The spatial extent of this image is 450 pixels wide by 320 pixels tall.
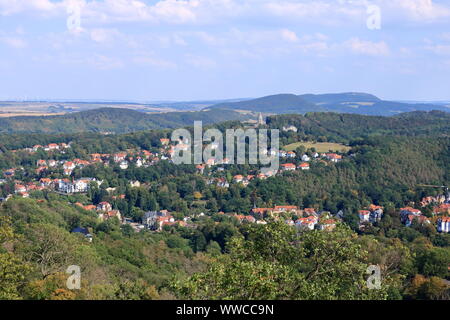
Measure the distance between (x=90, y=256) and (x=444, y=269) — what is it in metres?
14.7

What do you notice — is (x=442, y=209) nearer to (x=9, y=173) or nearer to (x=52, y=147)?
(x=9, y=173)

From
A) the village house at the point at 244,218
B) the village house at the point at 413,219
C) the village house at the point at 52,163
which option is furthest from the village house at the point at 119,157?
the village house at the point at 413,219

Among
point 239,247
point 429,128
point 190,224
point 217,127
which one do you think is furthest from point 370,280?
point 429,128

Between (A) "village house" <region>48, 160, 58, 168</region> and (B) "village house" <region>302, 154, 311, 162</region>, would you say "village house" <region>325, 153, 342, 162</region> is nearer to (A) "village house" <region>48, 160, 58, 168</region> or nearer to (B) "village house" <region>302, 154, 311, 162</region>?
(B) "village house" <region>302, 154, 311, 162</region>

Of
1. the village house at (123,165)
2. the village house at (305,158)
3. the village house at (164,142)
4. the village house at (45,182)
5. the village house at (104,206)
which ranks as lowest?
the village house at (104,206)

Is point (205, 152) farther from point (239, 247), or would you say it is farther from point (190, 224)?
point (239, 247)

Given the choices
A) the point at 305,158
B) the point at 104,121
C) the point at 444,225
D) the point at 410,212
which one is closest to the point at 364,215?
the point at 410,212

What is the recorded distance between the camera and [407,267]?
22250 millimetres

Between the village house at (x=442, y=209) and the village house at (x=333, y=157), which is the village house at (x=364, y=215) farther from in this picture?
the village house at (x=333, y=157)

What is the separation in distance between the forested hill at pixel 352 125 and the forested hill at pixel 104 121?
5541 cm

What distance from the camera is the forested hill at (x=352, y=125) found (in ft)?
287

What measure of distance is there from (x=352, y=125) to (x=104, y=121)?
79.5 meters

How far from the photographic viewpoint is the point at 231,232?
34.6 m
